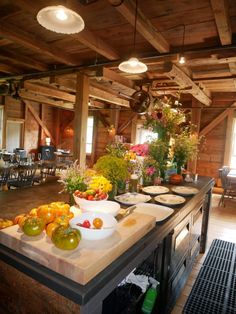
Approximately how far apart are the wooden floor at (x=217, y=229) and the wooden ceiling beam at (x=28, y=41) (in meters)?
3.66

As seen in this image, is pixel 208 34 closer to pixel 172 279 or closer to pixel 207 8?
pixel 207 8

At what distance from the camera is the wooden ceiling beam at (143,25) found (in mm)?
2236

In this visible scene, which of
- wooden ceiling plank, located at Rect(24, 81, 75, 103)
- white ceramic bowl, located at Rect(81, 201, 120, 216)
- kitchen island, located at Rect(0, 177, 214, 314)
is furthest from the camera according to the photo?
wooden ceiling plank, located at Rect(24, 81, 75, 103)

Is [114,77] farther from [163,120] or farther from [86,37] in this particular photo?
[163,120]

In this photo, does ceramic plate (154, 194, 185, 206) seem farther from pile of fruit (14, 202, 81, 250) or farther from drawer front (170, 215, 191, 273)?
pile of fruit (14, 202, 81, 250)

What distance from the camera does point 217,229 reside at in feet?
14.4

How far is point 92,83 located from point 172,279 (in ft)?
16.9

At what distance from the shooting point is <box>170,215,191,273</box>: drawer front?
6.56 feet

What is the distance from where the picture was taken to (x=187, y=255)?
Result: 255 centimetres

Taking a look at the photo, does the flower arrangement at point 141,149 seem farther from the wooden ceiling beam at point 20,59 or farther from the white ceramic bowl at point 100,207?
the wooden ceiling beam at point 20,59

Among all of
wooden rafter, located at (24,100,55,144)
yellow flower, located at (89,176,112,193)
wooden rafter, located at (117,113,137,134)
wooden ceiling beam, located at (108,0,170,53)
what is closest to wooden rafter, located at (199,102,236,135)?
wooden rafter, located at (117,113,137,134)

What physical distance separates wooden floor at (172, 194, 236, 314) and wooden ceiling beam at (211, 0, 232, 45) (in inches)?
113

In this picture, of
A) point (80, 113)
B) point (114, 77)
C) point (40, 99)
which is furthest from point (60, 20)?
point (40, 99)

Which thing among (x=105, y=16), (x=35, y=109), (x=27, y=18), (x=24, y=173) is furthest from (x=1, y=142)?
(x=105, y=16)
